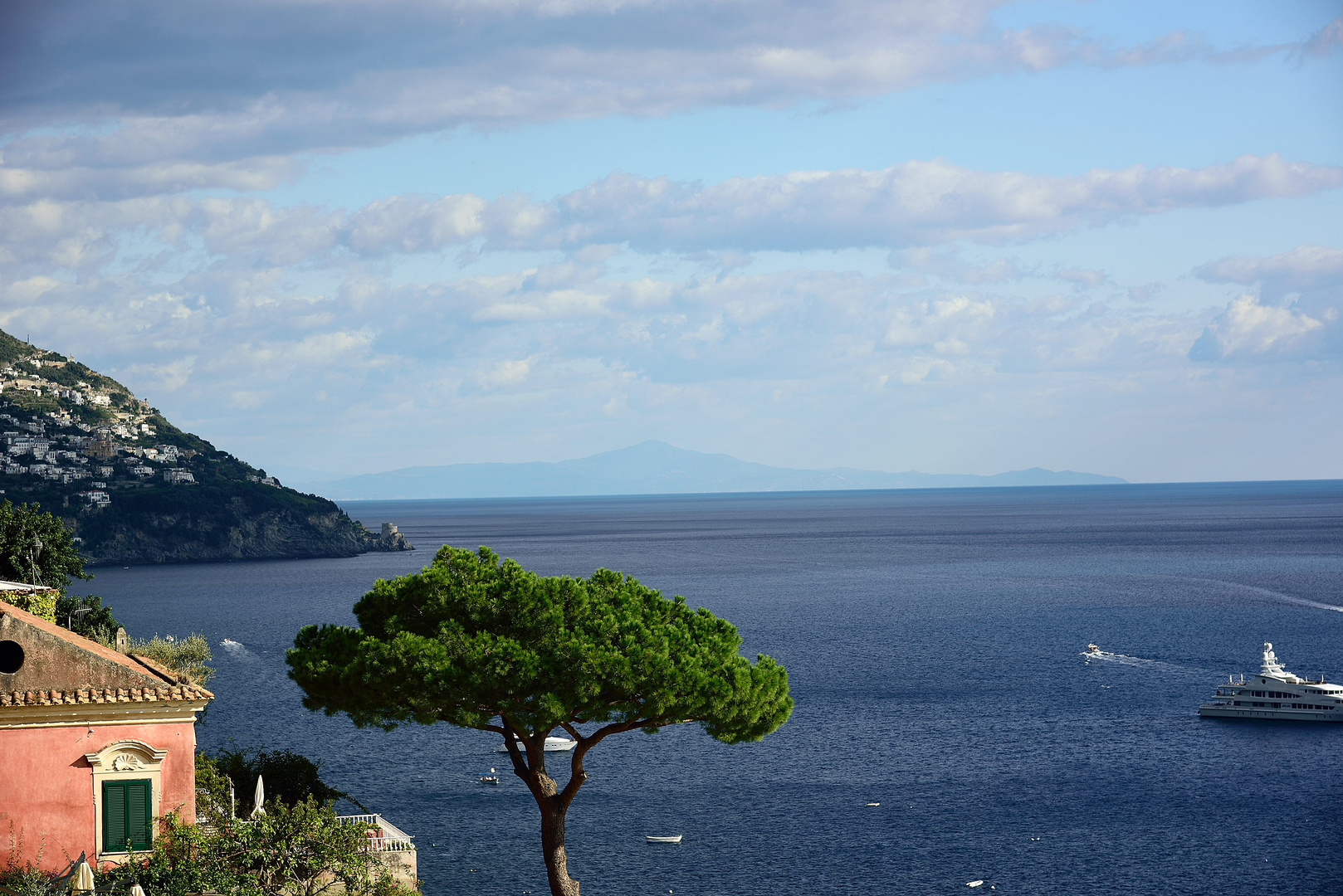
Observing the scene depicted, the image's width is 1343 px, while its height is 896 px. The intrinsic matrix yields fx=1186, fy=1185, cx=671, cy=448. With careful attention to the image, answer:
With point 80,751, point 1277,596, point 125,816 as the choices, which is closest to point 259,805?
point 125,816

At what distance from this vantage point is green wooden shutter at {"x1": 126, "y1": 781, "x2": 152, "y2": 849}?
2466 centimetres

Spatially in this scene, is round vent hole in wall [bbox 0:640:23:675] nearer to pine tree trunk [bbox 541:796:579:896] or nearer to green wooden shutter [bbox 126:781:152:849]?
green wooden shutter [bbox 126:781:152:849]

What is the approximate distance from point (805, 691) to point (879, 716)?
8.30 m

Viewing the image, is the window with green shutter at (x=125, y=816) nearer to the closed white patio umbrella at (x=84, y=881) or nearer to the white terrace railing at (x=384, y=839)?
Result: the closed white patio umbrella at (x=84, y=881)

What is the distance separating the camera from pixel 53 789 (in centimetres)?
2438

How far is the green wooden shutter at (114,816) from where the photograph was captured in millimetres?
24500

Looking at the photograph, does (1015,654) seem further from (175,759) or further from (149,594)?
(149,594)

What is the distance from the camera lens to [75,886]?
22.8 metres

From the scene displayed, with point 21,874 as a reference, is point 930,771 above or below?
below

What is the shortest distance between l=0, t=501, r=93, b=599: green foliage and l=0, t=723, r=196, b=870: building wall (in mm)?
27927

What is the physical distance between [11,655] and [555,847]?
41.4 ft

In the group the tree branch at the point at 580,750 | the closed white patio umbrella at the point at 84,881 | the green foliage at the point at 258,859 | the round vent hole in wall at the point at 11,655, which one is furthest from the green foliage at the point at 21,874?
the tree branch at the point at 580,750

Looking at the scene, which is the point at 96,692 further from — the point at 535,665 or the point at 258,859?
the point at 535,665

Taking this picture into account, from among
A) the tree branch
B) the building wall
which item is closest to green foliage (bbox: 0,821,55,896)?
the building wall
